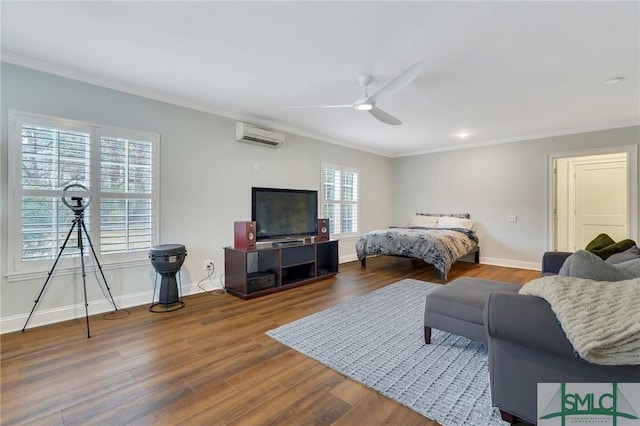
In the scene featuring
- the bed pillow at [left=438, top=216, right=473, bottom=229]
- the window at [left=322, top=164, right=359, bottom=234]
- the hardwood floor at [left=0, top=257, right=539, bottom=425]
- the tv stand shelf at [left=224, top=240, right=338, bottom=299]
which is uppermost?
the window at [left=322, top=164, right=359, bottom=234]

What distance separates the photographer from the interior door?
5.43m

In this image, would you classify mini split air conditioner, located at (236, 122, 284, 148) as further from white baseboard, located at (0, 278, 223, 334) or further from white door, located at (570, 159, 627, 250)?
white door, located at (570, 159, 627, 250)

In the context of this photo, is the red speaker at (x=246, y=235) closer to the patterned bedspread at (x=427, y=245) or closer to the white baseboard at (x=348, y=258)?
the patterned bedspread at (x=427, y=245)

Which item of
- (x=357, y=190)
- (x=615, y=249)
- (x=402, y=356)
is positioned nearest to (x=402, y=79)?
(x=402, y=356)

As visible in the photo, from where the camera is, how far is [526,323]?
1270 mm

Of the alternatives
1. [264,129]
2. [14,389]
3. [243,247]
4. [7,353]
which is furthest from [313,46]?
[7,353]

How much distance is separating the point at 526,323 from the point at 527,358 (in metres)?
0.20

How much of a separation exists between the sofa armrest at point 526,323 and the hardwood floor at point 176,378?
639 millimetres

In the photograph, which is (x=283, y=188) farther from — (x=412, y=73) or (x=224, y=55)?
(x=412, y=73)

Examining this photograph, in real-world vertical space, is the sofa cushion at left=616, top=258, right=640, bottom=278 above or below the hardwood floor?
above

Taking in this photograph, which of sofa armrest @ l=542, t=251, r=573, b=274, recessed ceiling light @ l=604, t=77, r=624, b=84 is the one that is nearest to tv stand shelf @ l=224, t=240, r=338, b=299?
sofa armrest @ l=542, t=251, r=573, b=274

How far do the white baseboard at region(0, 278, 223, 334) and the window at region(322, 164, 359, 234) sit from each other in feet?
9.56

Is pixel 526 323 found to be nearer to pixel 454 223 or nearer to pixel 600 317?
pixel 600 317

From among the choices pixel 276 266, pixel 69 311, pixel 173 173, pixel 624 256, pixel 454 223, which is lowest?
pixel 69 311
